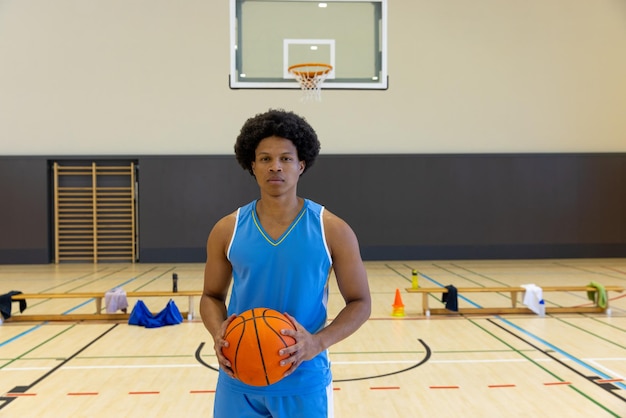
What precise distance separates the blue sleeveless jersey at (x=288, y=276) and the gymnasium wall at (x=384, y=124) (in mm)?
11039

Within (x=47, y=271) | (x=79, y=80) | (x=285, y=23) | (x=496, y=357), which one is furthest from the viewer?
(x=79, y=80)

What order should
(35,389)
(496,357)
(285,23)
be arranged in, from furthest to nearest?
(285,23) < (496,357) < (35,389)

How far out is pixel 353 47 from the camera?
912 centimetres

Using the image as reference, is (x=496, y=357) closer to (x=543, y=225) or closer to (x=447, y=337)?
(x=447, y=337)

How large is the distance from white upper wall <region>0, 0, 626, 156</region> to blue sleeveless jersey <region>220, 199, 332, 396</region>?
36.3ft

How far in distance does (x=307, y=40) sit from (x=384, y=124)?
167 inches

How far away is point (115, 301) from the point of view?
672 cm

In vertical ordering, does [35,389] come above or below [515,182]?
below

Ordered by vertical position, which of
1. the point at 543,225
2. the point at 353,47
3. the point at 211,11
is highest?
the point at 211,11

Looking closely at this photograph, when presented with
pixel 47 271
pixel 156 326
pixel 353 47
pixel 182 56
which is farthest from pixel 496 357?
pixel 182 56

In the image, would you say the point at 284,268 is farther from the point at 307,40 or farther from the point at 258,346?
the point at 307,40

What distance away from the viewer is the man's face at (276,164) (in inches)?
69.7

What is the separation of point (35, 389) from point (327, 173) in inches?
362

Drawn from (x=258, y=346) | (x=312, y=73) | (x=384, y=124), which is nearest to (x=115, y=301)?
(x=312, y=73)
